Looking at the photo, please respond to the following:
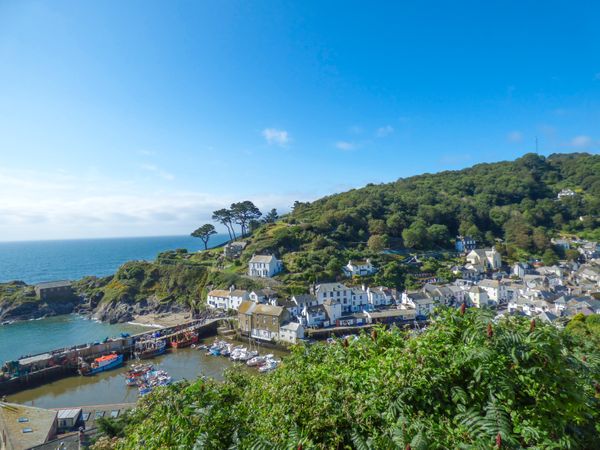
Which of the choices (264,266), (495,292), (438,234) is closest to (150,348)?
(264,266)

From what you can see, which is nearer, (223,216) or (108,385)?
(108,385)

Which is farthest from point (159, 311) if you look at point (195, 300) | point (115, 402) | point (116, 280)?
point (115, 402)

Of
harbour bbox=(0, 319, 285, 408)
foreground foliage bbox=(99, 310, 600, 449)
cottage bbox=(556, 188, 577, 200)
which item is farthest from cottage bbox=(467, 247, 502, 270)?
foreground foliage bbox=(99, 310, 600, 449)

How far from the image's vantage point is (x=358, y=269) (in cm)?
4691

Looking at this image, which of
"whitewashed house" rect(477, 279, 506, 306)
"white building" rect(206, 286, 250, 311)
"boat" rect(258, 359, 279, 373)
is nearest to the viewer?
"boat" rect(258, 359, 279, 373)

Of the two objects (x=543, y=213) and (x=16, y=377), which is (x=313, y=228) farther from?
(x=543, y=213)

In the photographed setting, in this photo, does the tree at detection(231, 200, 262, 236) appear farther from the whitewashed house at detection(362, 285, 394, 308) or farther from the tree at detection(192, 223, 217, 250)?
the whitewashed house at detection(362, 285, 394, 308)

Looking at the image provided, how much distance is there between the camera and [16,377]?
25.7 metres

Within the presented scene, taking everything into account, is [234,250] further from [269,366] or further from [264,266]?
[269,366]

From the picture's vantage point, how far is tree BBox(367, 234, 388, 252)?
55050 millimetres

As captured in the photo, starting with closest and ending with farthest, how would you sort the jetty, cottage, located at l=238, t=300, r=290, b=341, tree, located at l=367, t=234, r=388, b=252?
1. the jetty
2. cottage, located at l=238, t=300, r=290, b=341
3. tree, located at l=367, t=234, r=388, b=252

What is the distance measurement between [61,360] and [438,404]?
3610 centimetres

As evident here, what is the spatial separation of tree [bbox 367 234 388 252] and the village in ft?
20.7

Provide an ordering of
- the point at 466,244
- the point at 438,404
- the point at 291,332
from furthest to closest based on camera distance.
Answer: the point at 466,244 < the point at 291,332 < the point at 438,404
